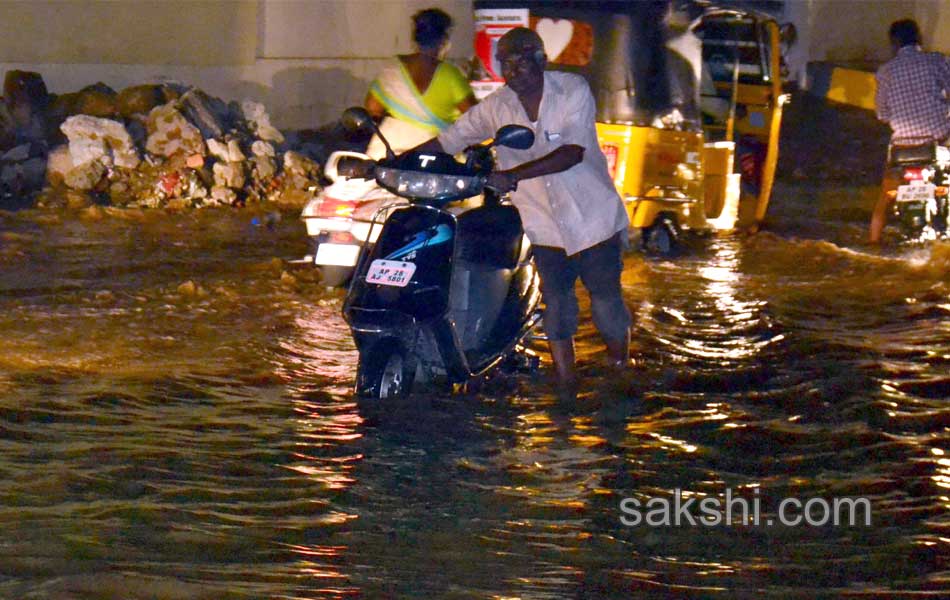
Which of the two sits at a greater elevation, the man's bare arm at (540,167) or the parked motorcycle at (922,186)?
the man's bare arm at (540,167)

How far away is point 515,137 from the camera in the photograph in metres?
5.48

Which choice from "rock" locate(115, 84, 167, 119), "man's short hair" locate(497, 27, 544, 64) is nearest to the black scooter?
"man's short hair" locate(497, 27, 544, 64)

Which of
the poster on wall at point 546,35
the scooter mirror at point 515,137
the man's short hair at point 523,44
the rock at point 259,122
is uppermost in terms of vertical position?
the poster on wall at point 546,35

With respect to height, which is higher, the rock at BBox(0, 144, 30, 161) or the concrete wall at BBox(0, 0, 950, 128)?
the concrete wall at BBox(0, 0, 950, 128)

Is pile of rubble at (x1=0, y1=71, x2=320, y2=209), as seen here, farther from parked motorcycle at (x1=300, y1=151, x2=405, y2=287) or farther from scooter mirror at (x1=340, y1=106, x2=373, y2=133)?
scooter mirror at (x1=340, y1=106, x2=373, y2=133)

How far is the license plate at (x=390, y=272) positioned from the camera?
565 centimetres

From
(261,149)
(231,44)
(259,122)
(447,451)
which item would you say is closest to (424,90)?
(447,451)

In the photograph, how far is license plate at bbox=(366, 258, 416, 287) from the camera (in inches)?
223

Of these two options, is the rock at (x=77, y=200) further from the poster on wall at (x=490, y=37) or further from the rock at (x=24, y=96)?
the poster on wall at (x=490, y=37)

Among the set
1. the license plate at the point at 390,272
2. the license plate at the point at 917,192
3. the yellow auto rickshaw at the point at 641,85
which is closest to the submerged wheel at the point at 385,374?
the license plate at the point at 390,272

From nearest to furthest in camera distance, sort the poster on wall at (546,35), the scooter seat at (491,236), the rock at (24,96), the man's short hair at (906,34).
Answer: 1. the scooter seat at (491,236)
2. the poster on wall at (546,35)
3. the man's short hair at (906,34)
4. the rock at (24,96)

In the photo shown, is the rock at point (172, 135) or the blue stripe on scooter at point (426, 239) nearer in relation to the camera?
→ the blue stripe on scooter at point (426, 239)

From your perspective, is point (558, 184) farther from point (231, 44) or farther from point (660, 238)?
point (231, 44)

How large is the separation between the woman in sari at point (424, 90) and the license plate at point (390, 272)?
2.30m
